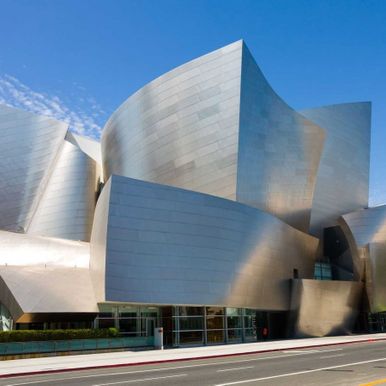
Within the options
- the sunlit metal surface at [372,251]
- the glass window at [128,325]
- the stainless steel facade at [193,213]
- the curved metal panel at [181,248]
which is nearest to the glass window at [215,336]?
the stainless steel facade at [193,213]

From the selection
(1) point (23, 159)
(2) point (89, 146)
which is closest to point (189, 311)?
(1) point (23, 159)

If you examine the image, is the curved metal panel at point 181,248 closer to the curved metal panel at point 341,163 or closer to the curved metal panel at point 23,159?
the curved metal panel at point 23,159

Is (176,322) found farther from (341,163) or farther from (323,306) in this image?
(341,163)

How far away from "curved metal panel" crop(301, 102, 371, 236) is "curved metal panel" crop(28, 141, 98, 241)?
843 inches

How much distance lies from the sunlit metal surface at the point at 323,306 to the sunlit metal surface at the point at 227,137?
19.0 ft

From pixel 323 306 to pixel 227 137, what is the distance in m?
13.6

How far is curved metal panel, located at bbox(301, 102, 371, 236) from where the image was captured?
5006cm

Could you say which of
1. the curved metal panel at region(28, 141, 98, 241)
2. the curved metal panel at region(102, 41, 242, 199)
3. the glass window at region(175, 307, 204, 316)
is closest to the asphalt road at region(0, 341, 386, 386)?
the glass window at region(175, 307, 204, 316)

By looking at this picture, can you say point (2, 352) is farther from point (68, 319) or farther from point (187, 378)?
point (187, 378)

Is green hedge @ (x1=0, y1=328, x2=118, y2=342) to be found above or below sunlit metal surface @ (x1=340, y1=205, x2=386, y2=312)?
below

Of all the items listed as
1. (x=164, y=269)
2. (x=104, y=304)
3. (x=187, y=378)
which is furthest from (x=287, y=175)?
(x=187, y=378)

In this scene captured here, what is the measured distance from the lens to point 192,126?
119ft

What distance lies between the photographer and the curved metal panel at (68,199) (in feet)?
136

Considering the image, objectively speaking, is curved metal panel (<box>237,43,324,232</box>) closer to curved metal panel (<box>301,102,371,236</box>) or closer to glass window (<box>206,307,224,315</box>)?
glass window (<box>206,307,224,315</box>)
